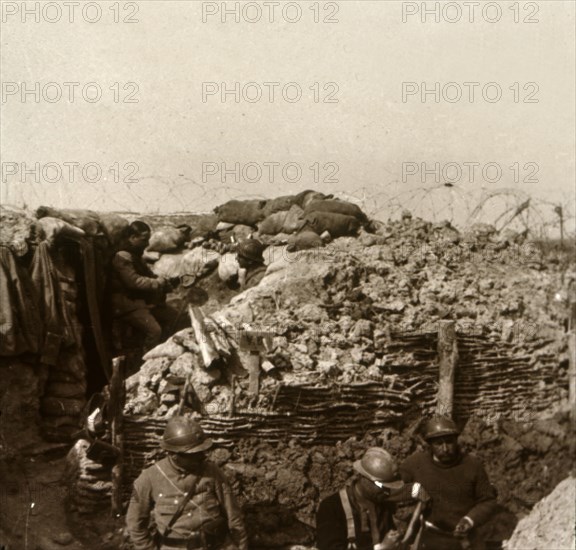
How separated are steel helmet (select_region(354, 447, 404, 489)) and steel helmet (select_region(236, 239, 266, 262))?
171 inches

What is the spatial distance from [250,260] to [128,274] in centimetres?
157

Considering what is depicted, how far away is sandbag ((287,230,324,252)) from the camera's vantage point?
349 inches

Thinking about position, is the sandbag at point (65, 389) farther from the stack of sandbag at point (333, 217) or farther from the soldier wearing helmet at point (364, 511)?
the soldier wearing helmet at point (364, 511)

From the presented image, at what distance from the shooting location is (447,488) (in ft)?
18.2

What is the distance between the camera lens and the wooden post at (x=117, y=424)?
6.86m

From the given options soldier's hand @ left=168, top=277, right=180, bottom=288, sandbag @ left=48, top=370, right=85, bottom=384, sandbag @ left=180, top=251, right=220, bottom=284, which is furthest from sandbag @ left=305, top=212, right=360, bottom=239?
sandbag @ left=48, top=370, right=85, bottom=384

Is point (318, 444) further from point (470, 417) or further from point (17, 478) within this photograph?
point (17, 478)

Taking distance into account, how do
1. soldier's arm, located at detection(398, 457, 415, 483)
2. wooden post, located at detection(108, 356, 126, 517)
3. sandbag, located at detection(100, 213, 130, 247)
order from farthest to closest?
sandbag, located at detection(100, 213, 130, 247)
wooden post, located at detection(108, 356, 126, 517)
soldier's arm, located at detection(398, 457, 415, 483)

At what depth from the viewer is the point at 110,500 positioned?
275 inches

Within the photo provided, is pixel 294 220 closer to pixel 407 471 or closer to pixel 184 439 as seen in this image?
pixel 407 471

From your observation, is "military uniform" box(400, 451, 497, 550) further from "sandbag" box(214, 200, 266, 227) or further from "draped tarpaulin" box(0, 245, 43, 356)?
"sandbag" box(214, 200, 266, 227)

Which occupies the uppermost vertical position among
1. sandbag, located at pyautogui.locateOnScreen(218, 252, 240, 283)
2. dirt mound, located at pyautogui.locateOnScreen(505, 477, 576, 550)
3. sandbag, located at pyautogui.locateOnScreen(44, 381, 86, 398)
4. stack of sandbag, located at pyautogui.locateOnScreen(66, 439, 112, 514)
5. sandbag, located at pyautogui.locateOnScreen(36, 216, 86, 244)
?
sandbag, located at pyautogui.locateOnScreen(36, 216, 86, 244)

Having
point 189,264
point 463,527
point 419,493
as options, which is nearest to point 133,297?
point 189,264

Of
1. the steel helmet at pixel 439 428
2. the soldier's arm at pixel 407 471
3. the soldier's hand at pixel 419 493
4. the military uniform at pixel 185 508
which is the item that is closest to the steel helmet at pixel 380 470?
the soldier's hand at pixel 419 493
